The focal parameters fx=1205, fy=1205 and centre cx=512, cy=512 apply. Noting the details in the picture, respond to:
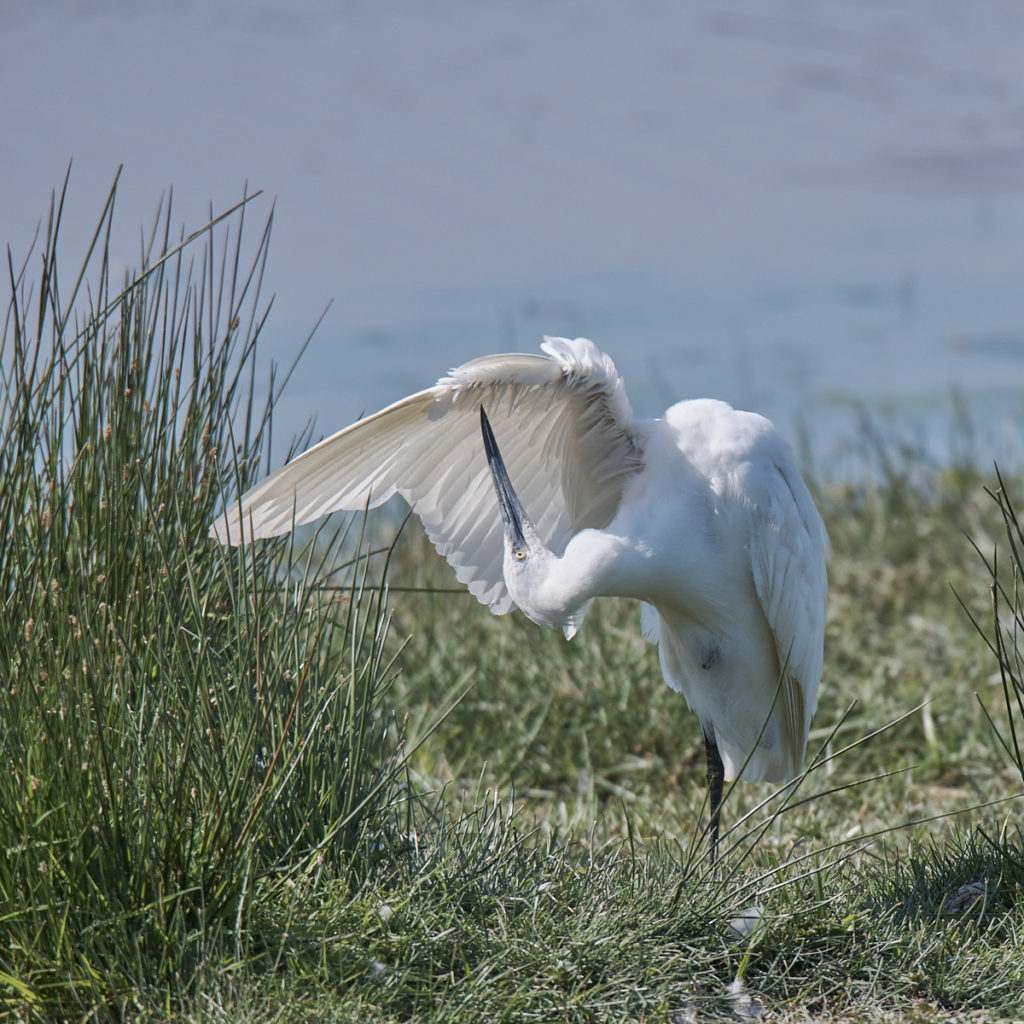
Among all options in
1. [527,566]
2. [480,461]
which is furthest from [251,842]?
[480,461]

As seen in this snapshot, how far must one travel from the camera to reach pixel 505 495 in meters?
3.05

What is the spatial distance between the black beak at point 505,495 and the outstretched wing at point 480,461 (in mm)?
85

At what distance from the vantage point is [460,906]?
2537 millimetres

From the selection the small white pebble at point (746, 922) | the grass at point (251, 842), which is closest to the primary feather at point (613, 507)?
the grass at point (251, 842)

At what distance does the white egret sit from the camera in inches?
117

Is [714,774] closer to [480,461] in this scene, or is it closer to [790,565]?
[790,565]

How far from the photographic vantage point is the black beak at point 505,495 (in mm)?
3031

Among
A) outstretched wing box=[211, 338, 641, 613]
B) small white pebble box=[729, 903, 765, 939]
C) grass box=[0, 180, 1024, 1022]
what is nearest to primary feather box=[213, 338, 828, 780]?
outstretched wing box=[211, 338, 641, 613]

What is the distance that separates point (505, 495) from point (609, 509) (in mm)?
502

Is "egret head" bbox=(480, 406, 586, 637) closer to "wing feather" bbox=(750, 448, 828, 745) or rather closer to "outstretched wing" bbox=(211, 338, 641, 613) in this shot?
"outstretched wing" bbox=(211, 338, 641, 613)

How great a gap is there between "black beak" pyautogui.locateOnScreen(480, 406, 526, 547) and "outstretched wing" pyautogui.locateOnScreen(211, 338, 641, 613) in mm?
85

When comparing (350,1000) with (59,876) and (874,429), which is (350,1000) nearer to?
(59,876)

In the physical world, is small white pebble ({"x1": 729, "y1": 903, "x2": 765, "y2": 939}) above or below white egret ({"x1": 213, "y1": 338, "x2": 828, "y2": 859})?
below

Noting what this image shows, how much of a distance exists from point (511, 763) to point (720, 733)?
1.01 meters
